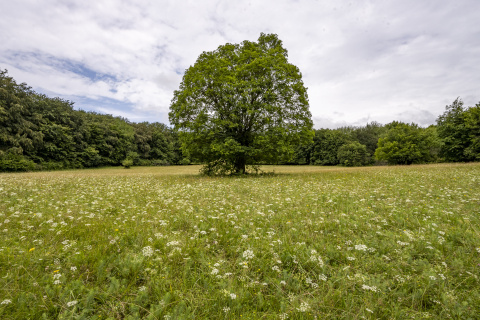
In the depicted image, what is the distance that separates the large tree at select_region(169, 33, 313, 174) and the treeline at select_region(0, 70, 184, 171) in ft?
88.5

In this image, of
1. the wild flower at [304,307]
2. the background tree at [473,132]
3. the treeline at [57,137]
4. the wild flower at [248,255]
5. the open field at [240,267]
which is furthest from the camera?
the treeline at [57,137]

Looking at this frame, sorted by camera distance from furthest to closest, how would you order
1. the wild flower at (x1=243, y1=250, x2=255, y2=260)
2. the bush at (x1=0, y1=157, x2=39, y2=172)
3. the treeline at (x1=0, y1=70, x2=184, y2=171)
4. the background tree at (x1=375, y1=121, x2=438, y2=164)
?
1. the background tree at (x1=375, y1=121, x2=438, y2=164)
2. the treeline at (x1=0, y1=70, x2=184, y2=171)
3. the bush at (x1=0, y1=157, x2=39, y2=172)
4. the wild flower at (x1=243, y1=250, x2=255, y2=260)

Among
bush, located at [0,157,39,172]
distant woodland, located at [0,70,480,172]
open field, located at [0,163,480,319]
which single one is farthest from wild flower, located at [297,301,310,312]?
bush, located at [0,157,39,172]

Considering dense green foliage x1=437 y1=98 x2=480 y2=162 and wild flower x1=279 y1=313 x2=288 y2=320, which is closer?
wild flower x1=279 y1=313 x2=288 y2=320

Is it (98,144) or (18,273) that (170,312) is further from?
(98,144)

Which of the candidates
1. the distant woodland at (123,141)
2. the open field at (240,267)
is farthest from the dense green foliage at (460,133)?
the open field at (240,267)

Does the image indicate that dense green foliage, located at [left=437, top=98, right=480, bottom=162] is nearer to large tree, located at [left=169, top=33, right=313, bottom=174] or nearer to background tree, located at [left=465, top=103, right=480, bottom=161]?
background tree, located at [left=465, top=103, right=480, bottom=161]

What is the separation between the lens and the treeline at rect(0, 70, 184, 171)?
39844 mm

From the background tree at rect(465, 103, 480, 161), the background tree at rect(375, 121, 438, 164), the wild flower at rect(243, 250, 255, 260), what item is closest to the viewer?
the wild flower at rect(243, 250, 255, 260)

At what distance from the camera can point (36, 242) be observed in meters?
4.32

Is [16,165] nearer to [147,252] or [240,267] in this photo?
[147,252]

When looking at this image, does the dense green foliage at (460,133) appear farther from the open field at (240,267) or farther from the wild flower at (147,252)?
the wild flower at (147,252)

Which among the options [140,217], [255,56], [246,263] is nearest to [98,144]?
[255,56]

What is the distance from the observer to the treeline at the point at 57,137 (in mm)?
39844
